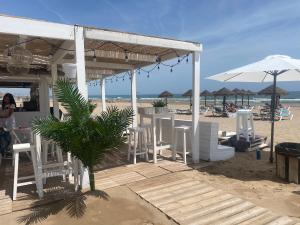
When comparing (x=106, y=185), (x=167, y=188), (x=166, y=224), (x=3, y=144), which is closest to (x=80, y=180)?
(x=106, y=185)

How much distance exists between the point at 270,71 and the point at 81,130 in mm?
4650

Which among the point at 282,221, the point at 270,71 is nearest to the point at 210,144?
the point at 270,71

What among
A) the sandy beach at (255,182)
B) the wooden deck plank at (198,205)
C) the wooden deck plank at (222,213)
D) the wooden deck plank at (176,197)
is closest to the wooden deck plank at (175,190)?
the wooden deck plank at (176,197)

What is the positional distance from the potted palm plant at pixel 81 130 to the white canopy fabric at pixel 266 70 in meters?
2.92

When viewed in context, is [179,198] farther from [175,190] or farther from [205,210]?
[205,210]

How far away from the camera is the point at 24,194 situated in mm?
4254

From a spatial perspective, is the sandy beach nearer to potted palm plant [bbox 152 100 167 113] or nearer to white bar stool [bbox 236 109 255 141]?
white bar stool [bbox 236 109 255 141]

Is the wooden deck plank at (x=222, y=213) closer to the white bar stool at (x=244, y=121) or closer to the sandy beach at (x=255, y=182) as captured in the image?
the sandy beach at (x=255, y=182)

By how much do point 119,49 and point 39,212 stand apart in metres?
3.94

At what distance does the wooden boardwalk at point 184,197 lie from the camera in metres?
3.35

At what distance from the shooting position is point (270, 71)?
20.6 feet

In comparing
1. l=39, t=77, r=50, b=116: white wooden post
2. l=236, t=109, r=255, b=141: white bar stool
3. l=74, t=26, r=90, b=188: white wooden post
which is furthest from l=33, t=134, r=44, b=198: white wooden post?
l=236, t=109, r=255, b=141: white bar stool

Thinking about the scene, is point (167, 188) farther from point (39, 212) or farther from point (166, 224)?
point (39, 212)

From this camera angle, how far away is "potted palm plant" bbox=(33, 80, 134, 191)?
362cm
